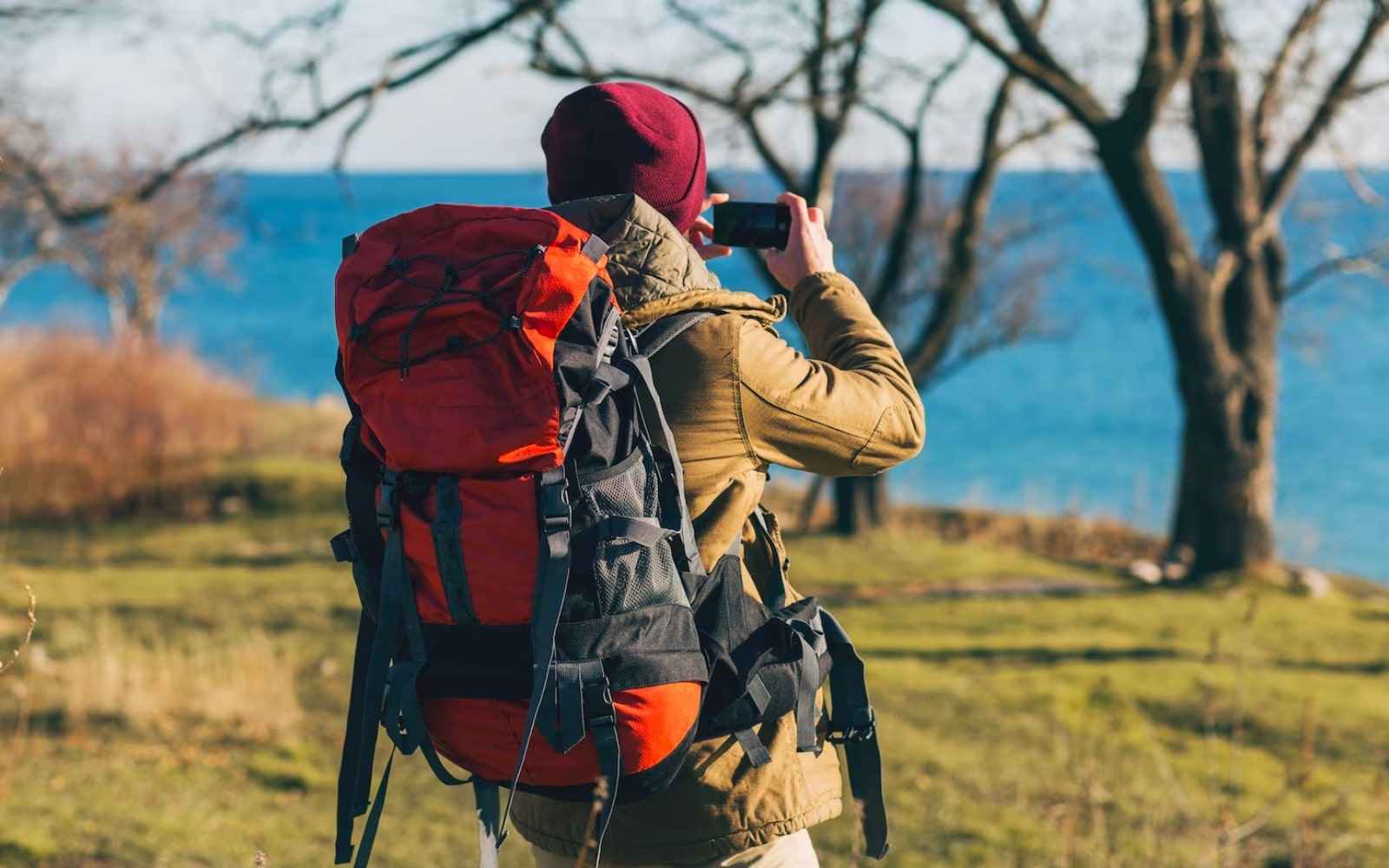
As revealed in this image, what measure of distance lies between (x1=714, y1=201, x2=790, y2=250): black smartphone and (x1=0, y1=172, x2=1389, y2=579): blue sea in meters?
5.94

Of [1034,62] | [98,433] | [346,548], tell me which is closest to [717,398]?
[346,548]

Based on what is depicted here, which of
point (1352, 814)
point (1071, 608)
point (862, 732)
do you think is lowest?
point (1071, 608)

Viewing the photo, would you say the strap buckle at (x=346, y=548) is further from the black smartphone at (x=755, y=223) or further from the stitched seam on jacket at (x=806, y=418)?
the black smartphone at (x=755, y=223)

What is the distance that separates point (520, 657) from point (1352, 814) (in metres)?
5.30

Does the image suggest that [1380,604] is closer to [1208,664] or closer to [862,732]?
[1208,664]

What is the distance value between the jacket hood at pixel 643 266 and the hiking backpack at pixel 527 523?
0.04 metres

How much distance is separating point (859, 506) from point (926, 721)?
17.2 ft

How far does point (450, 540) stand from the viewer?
1.87 m

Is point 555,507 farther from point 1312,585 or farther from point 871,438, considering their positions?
point 1312,585

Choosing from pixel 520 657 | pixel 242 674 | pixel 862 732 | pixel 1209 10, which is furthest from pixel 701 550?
pixel 1209 10

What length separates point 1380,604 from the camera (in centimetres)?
1060

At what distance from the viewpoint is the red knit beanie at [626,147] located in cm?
211

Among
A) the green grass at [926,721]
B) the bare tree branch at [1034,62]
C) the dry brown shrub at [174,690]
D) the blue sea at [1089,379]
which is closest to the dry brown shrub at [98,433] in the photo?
the green grass at [926,721]

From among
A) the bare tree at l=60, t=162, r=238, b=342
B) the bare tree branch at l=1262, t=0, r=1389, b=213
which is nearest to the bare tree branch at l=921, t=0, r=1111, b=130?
the bare tree branch at l=1262, t=0, r=1389, b=213
